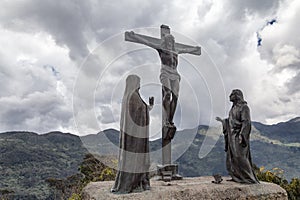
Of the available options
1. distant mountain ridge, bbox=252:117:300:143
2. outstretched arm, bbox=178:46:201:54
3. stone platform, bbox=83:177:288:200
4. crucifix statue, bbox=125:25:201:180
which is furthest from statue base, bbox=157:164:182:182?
distant mountain ridge, bbox=252:117:300:143

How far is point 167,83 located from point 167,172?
102 inches

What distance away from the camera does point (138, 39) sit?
876 centimetres

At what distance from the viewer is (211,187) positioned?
673 cm

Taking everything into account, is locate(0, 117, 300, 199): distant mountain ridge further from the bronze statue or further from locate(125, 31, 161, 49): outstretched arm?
locate(125, 31, 161, 49): outstretched arm

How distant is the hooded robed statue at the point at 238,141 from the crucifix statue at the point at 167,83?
1.57m

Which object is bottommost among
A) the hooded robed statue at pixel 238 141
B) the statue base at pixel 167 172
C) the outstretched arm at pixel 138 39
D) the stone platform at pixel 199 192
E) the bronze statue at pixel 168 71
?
the stone platform at pixel 199 192

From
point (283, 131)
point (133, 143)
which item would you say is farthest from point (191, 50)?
point (283, 131)

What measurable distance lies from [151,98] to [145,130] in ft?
2.78

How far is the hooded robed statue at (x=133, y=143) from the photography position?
591 cm

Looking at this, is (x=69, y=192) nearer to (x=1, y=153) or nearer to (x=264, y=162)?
(x=1, y=153)

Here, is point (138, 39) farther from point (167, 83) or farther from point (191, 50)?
point (191, 50)

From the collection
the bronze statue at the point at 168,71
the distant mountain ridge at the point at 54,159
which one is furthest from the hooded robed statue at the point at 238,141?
the distant mountain ridge at the point at 54,159

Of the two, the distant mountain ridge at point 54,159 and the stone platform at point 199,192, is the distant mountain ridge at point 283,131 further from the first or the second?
the stone platform at point 199,192

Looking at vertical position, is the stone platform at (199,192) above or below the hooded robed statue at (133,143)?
below
